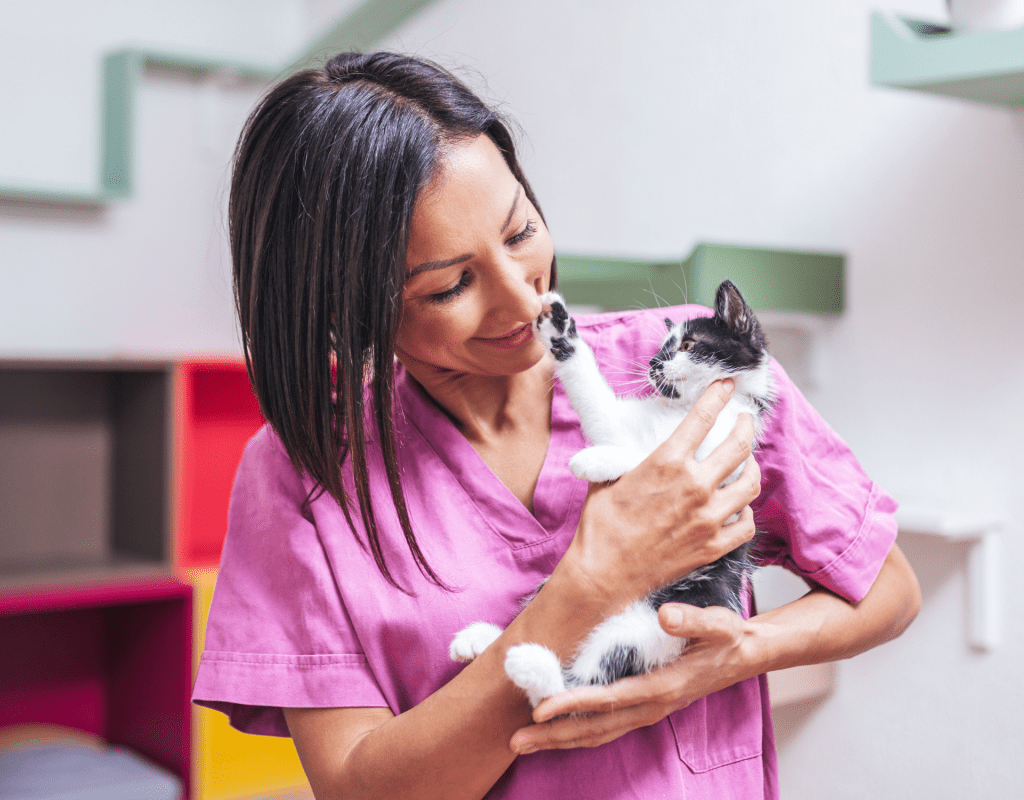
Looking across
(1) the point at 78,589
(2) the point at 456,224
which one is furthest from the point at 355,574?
(1) the point at 78,589

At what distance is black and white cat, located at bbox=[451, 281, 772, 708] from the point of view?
818 mm

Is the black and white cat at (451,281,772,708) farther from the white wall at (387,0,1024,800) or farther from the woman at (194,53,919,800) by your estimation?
the white wall at (387,0,1024,800)

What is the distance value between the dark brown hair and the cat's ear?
279 mm

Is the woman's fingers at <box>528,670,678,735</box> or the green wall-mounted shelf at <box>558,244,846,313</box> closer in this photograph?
the woman's fingers at <box>528,670,678,735</box>

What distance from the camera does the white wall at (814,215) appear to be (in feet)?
4.96

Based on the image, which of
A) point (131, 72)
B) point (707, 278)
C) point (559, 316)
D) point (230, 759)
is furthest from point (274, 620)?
point (131, 72)

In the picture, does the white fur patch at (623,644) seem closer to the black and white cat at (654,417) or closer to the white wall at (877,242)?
the black and white cat at (654,417)

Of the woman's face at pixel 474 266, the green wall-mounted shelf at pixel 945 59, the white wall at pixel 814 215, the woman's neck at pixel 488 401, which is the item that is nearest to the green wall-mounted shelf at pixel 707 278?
the white wall at pixel 814 215

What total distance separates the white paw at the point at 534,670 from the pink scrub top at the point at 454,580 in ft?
0.41

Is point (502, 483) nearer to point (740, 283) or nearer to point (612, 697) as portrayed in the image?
point (612, 697)

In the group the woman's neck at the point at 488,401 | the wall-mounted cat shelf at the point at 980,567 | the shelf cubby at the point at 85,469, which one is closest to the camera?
the woman's neck at the point at 488,401

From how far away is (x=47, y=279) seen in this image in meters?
2.51

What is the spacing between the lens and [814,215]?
1747 mm

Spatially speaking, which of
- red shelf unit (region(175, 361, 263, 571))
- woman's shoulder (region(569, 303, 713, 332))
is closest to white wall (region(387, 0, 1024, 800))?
woman's shoulder (region(569, 303, 713, 332))
